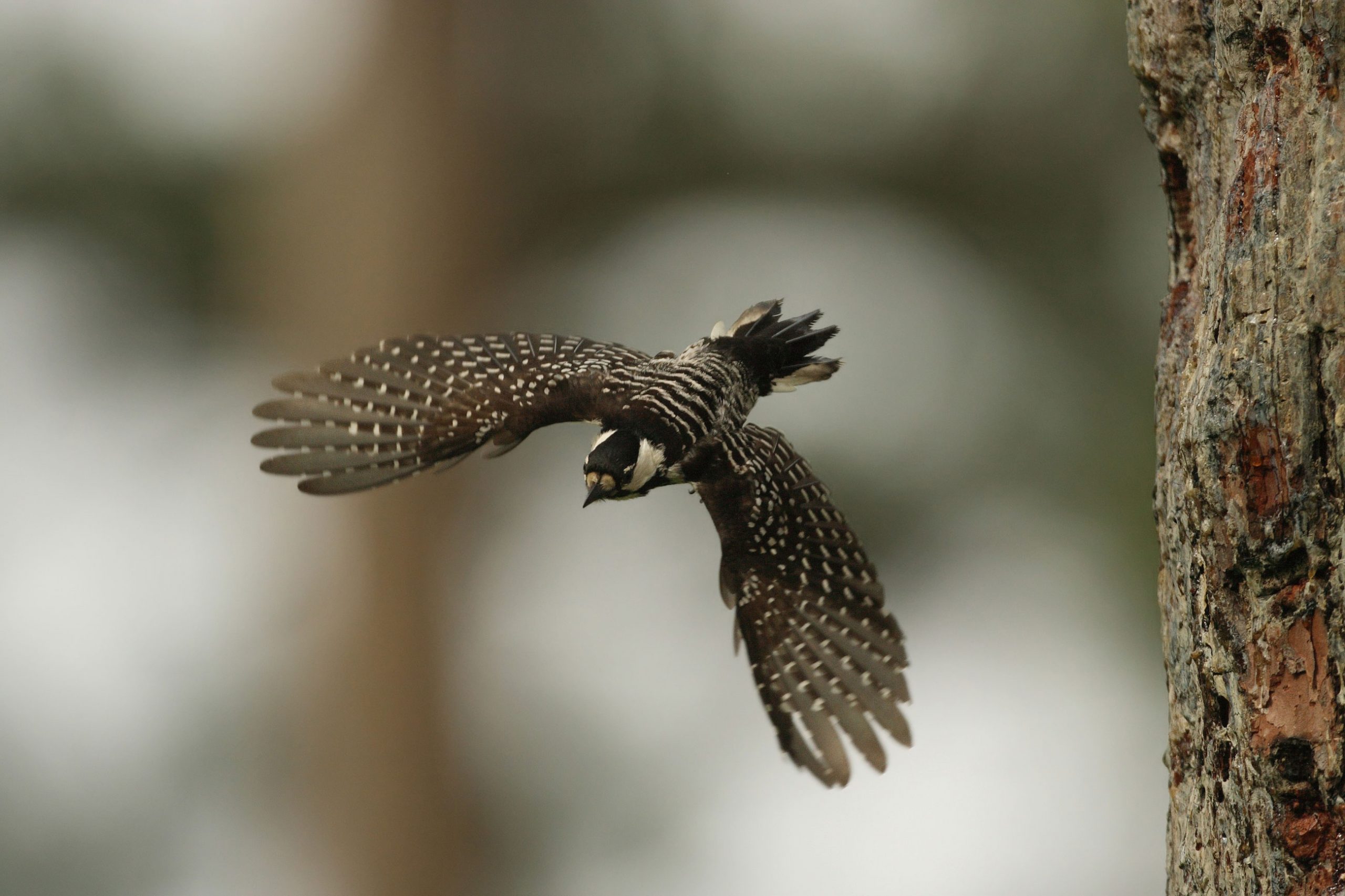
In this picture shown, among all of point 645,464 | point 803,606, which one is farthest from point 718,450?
point 803,606

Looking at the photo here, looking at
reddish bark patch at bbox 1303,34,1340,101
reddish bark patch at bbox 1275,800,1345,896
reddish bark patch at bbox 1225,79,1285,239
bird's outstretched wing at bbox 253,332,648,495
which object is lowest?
reddish bark patch at bbox 1275,800,1345,896

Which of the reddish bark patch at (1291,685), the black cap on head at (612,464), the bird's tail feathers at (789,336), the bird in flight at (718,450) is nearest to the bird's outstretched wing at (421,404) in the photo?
the bird in flight at (718,450)

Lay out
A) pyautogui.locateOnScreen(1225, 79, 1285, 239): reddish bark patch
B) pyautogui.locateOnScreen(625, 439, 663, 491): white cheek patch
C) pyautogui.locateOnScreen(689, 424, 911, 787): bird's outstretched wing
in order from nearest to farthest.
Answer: pyautogui.locateOnScreen(1225, 79, 1285, 239): reddish bark patch → pyautogui.locateOnScreen(625, 439, 663, 491): white cheek patch → pyautogui.locateOnScreen(689, 424, 911, 787): bird's outstretched wing

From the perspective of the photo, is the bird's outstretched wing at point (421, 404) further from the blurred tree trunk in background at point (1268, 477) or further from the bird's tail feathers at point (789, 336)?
the blurred tree trunk in background at point (1268, 477)

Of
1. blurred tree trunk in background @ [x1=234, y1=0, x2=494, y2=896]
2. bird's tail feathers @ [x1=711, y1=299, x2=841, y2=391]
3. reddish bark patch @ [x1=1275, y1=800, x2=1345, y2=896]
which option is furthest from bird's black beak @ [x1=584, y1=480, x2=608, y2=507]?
blurred tree trunk in background @ [x1=234, y1=0, x2=494, y2=896]

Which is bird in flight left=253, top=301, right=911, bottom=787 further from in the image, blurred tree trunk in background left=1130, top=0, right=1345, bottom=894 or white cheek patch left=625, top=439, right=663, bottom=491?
blurred tree trunk in background left=1130, top=0, right=1345, bottom=894

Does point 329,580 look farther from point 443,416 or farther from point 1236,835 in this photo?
point 1236,835

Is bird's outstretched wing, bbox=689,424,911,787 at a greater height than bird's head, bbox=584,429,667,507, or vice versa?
bird's head, bbox=584,429,667,507

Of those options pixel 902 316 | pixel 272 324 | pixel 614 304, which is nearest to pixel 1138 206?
pixel 902 316
